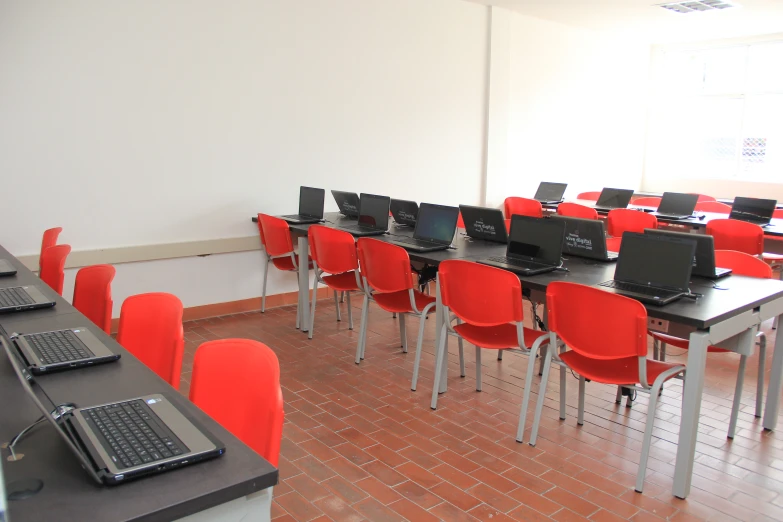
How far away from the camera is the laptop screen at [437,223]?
414 cm

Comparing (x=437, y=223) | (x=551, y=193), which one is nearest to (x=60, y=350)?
(x=437, y=223)

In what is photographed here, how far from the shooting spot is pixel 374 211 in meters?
4.76

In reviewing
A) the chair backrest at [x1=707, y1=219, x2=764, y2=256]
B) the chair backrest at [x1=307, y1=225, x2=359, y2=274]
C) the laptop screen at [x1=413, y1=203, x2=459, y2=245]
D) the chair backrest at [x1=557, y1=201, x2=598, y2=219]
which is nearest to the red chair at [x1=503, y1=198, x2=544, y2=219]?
the chair backrest at [x1=557, y1=201, x2=598, y2=219]

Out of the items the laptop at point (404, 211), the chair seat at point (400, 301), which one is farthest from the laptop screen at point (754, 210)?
the chair seat at point (400, 301)

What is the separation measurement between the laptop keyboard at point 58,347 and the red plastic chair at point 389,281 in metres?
2.02

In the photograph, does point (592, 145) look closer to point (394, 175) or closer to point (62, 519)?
point (394, 175)

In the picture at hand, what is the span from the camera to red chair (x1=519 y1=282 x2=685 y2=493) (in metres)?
2.61

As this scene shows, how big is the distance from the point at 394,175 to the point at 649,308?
4158 mm

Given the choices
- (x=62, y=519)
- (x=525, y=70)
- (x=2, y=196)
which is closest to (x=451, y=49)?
(x=525, y=70)

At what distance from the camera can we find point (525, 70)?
7.68 meters

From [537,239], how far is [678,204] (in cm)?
342

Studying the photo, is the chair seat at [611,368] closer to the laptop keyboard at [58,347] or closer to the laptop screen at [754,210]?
the laptop keyboard at [58,347]

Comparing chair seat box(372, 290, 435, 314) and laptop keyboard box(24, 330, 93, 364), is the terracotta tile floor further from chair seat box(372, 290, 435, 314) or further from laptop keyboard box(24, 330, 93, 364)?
laptop keyboard box(24, 330, 93, 364)

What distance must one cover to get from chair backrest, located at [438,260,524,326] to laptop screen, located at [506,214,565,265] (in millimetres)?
469
